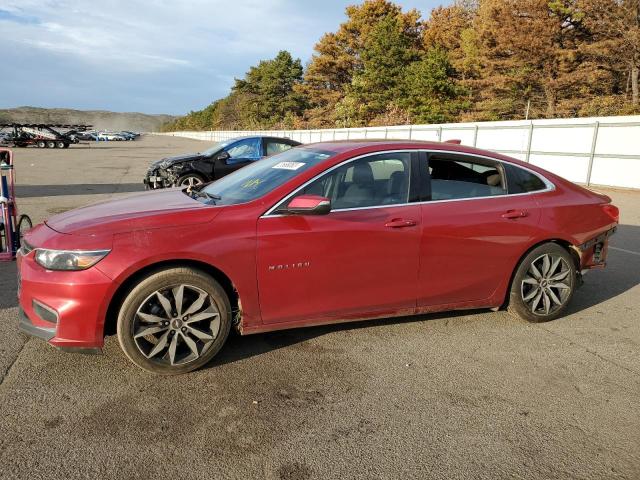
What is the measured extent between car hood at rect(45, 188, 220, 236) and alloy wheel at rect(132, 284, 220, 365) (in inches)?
17.9

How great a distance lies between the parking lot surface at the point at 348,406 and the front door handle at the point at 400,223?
944 millimetres

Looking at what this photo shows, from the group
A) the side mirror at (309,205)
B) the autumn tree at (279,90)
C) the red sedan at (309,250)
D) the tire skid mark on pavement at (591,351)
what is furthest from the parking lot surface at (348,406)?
A: the autumn tree at (279,90)

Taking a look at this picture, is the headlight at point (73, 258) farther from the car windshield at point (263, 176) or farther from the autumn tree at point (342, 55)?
the autumn tree at point (342, 55)

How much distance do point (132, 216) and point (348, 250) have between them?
1.53 m

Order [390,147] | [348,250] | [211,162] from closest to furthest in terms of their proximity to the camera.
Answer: [348,250]
[390,147]
[211,162]

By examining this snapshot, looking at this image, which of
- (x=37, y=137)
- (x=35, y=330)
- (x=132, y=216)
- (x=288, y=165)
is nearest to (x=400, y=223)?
(x=288, y=165)

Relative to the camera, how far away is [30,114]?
19600 cm

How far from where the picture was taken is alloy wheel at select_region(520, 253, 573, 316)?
4.50 m

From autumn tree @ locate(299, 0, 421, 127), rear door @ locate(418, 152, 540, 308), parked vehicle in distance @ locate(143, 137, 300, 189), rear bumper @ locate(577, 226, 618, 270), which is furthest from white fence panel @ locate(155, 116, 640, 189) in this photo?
autumn tree @ locate(299, 0, 421, 127)

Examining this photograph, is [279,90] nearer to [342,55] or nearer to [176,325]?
[342,55]

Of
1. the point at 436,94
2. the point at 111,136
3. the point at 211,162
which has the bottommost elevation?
the point at 111,136

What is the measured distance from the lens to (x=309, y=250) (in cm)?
363

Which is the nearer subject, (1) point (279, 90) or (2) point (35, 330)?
(2) point (35, 330)

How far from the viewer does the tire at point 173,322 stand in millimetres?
3312
